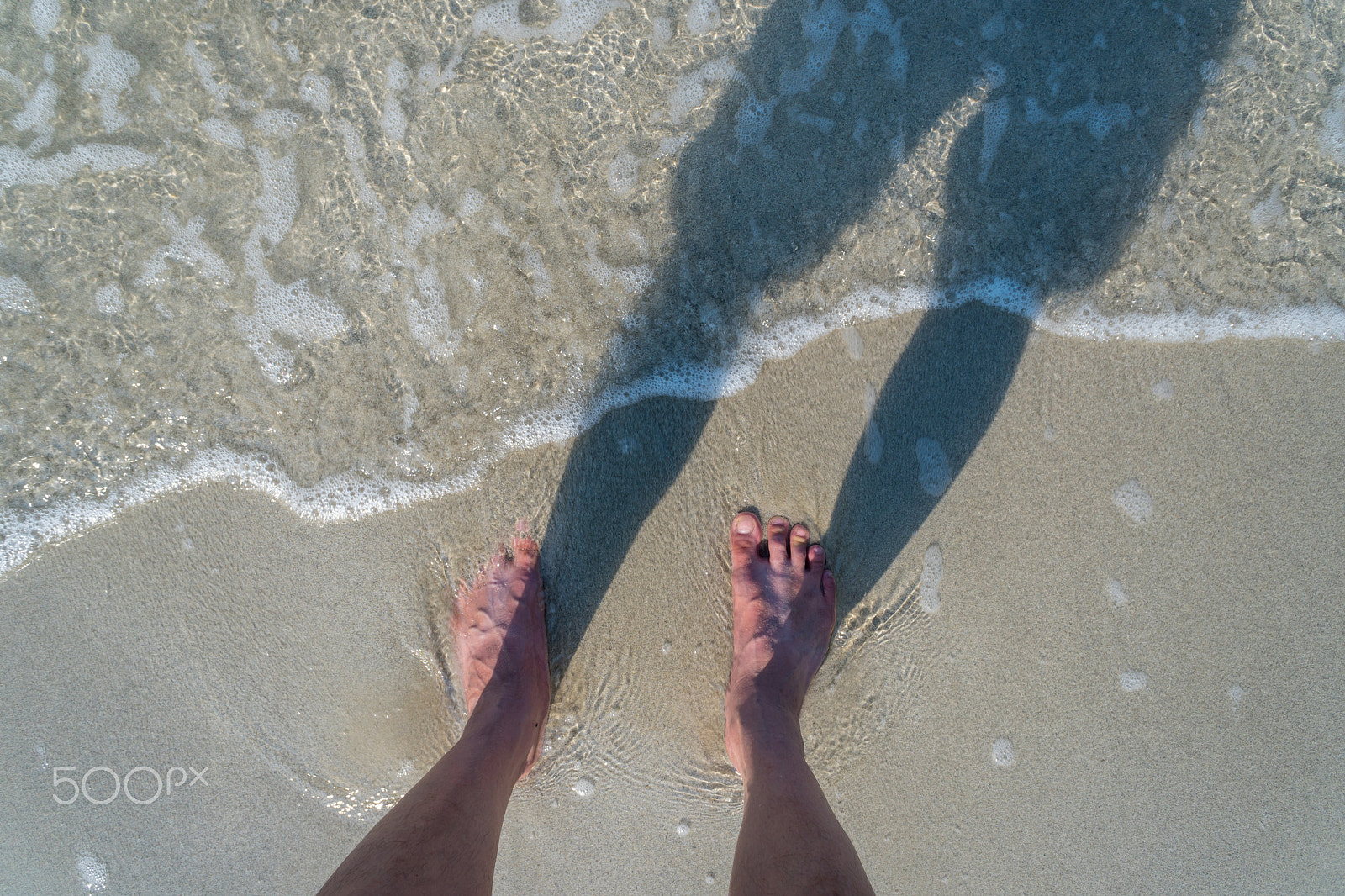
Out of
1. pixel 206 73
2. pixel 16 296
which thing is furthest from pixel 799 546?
pixel 16 296

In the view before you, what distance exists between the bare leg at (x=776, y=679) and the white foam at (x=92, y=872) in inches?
93.0

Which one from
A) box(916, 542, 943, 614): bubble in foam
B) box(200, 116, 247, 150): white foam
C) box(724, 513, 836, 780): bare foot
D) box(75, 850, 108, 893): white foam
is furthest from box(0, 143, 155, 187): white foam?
box(916, 542, 943, 614): bubble in foam

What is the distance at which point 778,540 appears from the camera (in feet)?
7.56

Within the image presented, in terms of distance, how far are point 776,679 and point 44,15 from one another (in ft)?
11.8

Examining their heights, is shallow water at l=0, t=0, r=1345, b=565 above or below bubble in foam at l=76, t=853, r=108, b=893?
above

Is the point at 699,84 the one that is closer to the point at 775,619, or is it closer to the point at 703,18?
the point at 703,18

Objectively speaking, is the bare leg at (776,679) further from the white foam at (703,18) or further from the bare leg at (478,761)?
the white foam at (703,18)

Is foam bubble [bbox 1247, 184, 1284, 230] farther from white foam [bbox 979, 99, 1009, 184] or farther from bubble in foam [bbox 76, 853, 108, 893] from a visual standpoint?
bubble in foam [bbox 76, 853, 108, 893]

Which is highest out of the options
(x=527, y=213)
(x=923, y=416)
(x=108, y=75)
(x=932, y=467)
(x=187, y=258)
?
(x=108, y=75)

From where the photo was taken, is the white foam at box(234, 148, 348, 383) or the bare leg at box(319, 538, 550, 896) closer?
the bare leg at box(319, 538, 550, 896)

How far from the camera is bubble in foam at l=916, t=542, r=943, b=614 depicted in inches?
90.6

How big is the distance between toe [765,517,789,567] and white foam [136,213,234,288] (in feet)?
7.26

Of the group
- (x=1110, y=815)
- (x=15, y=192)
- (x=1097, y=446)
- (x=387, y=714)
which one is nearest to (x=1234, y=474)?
(x=1097, y=446)

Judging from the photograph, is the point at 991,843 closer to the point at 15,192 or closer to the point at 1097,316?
the point at 1097,316
